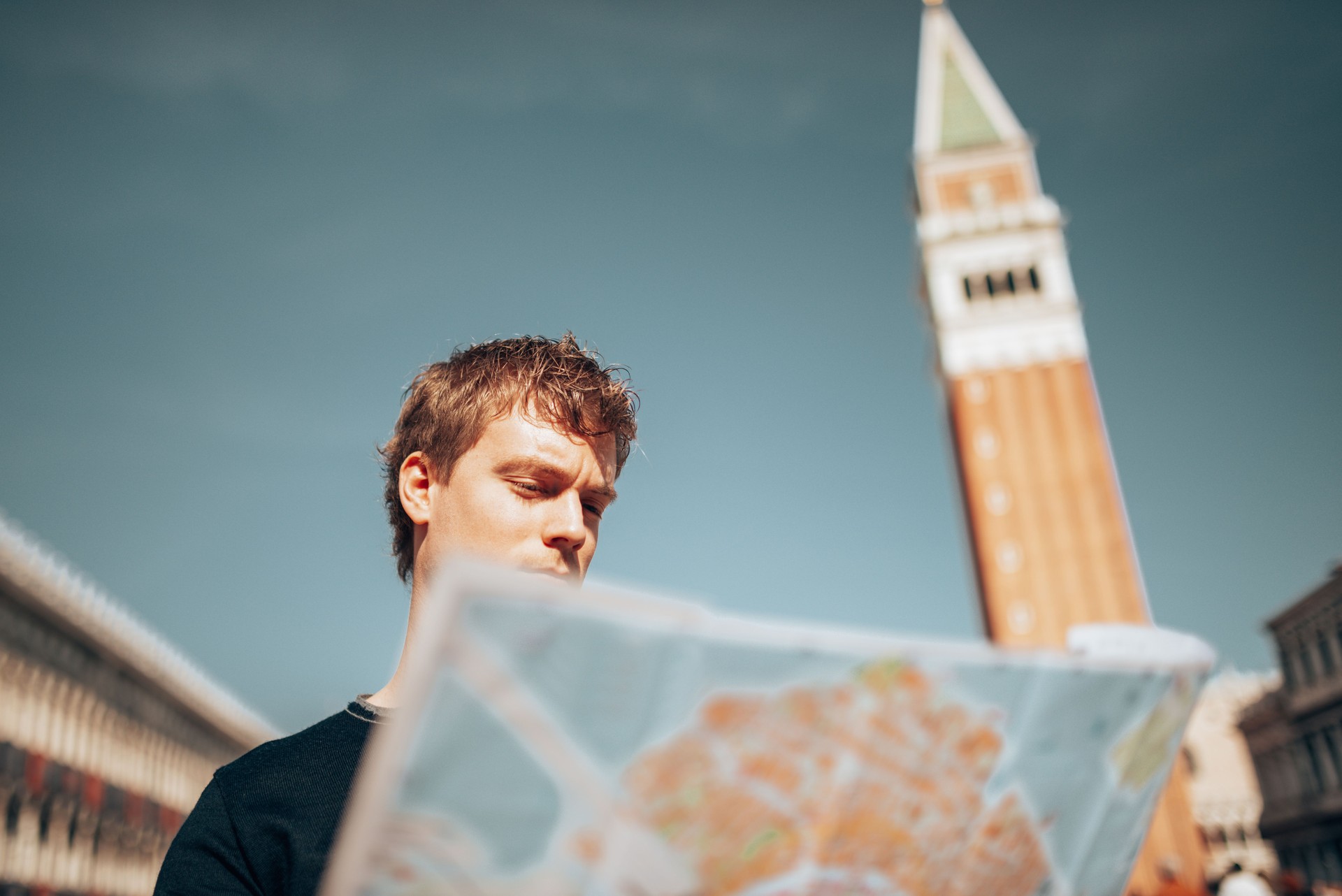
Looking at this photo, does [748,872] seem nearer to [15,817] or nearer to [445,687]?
[445,687]

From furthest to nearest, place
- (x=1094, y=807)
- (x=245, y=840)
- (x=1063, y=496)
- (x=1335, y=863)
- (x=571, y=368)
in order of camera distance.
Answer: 1. (x=1063, y=496)
2. (x=1335, y=863)
3. (x=571, y=368)
4. (x=245, y=840)
5. (x=1094, y=807)

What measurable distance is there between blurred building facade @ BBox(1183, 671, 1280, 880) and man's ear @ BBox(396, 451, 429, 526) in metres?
42.7

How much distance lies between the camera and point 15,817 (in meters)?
20.5

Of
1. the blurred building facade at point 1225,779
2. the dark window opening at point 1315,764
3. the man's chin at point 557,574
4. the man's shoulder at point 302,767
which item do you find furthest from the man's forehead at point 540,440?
the blurred building facade at point 1225,779

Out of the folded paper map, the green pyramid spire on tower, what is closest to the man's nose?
the folded paper map

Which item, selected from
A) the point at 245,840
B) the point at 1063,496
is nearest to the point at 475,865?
the point at 245,840

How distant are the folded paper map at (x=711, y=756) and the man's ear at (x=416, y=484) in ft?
2.41

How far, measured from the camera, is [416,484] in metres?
1.68

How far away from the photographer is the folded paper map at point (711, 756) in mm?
829

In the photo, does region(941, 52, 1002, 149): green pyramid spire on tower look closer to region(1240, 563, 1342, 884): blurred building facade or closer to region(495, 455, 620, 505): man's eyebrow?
region(1240, 563, 1342, 884): blurred building facade

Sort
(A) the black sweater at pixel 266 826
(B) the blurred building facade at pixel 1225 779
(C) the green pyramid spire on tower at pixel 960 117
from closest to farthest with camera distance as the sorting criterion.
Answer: (A) the black sweater at pixel 266 826
(C) the green pyramid spire on tower at pixel 960 117
(B) the blurred building facade at pixel 1225 779

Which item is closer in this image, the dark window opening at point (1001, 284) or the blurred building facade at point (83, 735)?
the blurred building facade at point (83, 735)

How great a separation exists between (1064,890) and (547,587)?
0.71 metres

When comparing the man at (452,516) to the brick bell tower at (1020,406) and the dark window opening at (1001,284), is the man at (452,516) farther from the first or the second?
the dark window opening at (1001,284)
